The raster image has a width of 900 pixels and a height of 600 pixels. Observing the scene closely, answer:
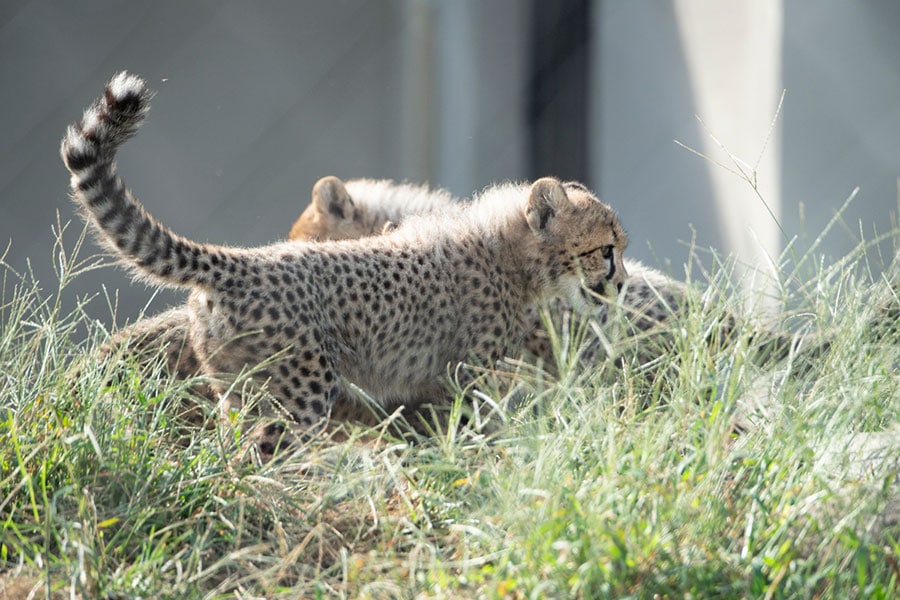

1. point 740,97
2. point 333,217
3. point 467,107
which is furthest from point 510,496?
point 467,107

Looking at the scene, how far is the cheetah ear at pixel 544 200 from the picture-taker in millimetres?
3541

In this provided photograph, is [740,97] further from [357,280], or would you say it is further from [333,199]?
[357,280]

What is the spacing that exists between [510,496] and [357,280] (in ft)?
3.89

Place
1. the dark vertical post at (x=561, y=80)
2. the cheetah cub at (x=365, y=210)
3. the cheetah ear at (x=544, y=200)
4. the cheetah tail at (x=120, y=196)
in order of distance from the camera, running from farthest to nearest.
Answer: the dark vertical post at (x=561, y=80) → the cheetah cub at (x=365, y=210) → the cheetah ear at (x=544, y=200) → the cheetah tail at (x=120, y=196)

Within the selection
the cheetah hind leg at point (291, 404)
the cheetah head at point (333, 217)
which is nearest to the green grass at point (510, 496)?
the cheetah hind leg at point (291, 404)

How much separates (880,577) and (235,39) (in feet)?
14.5

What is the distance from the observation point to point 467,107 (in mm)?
6391

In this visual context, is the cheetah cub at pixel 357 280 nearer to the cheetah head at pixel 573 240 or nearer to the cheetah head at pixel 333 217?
the cheetah head at pixel 573 240

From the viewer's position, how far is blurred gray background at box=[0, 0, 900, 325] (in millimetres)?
4996

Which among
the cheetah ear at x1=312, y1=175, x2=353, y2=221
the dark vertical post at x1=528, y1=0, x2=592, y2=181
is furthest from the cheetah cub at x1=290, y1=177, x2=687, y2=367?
the dark vertical post at x1=528, y1=0, x2=592, y2=181

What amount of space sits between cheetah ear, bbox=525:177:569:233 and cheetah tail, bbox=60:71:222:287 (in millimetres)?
986

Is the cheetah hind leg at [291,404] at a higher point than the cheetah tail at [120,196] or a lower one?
lower

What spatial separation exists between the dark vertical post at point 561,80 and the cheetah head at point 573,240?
2.87 m

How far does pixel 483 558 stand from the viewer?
201 cm
